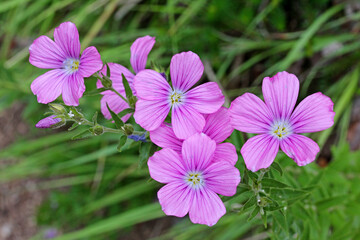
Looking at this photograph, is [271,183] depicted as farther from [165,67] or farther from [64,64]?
[165,67]

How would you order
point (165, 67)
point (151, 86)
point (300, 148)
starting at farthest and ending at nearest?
1. point (165, 67)
2. point (151, 86)
3. point (300, 148)

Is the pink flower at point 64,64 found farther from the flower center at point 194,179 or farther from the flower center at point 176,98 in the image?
the flower center at point 194,179

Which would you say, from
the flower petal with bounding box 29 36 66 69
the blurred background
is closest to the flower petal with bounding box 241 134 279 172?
the flower petal with bounding box 29 36 66 69

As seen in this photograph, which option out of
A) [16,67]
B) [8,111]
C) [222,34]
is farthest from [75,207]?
[222,34]

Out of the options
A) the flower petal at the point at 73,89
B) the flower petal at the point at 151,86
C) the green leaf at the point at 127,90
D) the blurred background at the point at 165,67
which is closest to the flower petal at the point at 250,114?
the flower petal at the point at 151,86

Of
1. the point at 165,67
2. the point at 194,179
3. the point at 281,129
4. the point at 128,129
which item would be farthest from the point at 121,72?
the point at 165,67
